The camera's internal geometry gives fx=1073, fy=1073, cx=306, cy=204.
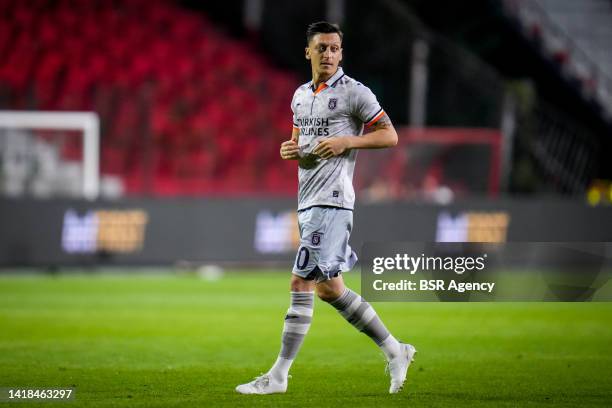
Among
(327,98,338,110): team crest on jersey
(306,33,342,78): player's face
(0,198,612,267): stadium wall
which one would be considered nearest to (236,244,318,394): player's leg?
(327,98,338,110): team crest on jersey

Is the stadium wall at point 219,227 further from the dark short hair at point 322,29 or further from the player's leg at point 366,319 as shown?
the dark short hair at point 322,29

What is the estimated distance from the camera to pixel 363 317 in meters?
6.91

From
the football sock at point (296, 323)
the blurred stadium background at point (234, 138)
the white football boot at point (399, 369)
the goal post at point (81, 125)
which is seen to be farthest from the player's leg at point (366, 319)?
the goal post at point (81, 125)

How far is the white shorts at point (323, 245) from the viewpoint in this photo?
265 inches

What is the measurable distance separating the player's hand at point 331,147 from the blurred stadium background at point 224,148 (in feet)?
18.7

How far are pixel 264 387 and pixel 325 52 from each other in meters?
2.18

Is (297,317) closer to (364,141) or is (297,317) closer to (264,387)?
(264,387)

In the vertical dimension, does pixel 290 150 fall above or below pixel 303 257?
above

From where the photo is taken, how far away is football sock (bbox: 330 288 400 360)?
6891 millimetres

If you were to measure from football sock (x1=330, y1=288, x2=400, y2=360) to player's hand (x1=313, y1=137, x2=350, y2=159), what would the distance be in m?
0.90

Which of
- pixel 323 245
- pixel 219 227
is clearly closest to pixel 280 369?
pixel 323 245

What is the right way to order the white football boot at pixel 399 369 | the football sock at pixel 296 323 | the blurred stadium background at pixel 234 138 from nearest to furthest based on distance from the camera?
1. the football sock at pixel 296 323
2. the white football boot at pixel 399 369
3. the blurred stadium background at pixel 234 138

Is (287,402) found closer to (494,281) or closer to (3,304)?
(494,281)

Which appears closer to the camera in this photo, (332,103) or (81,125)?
(332,103)
